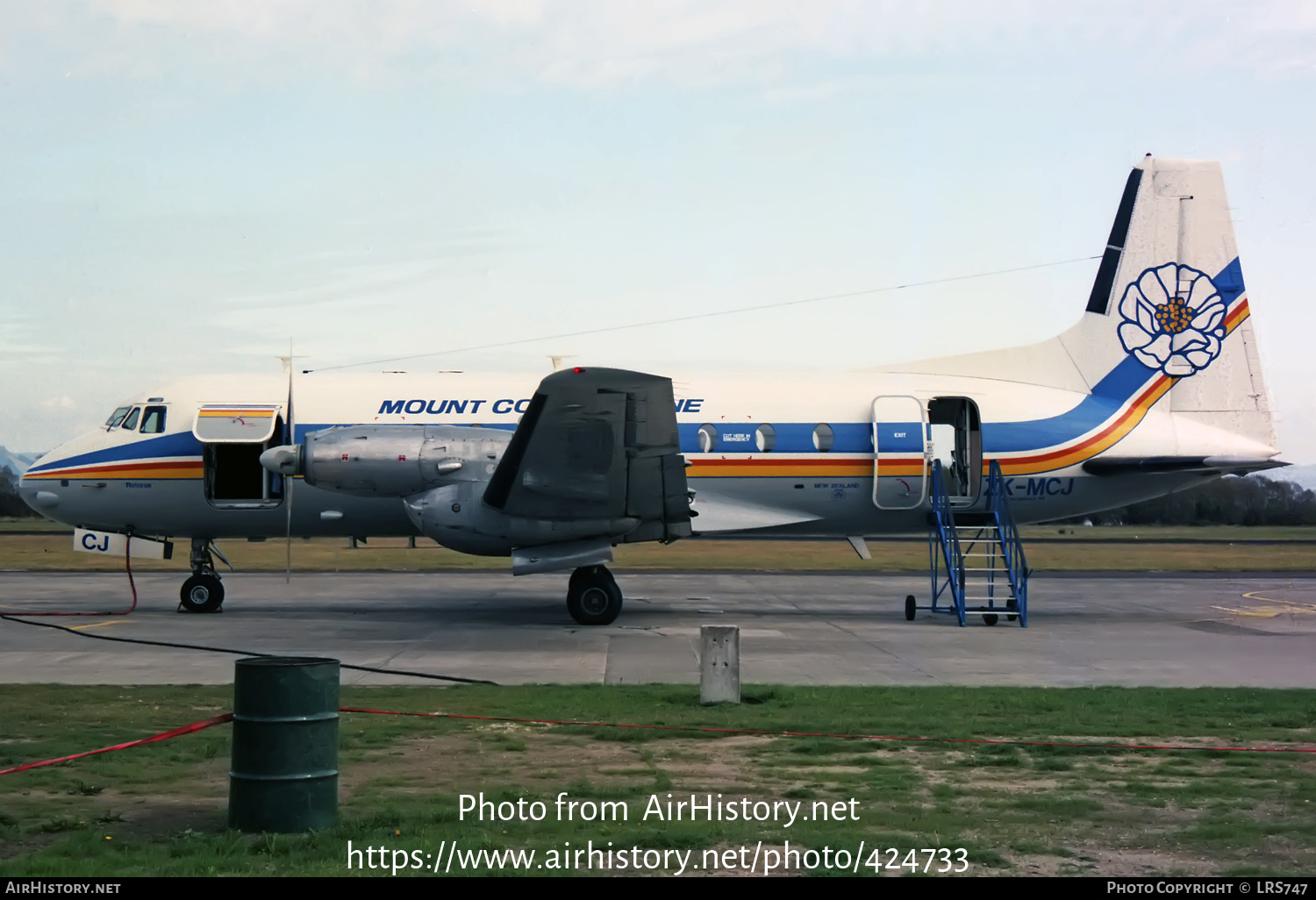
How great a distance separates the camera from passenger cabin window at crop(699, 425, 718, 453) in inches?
Result: 799

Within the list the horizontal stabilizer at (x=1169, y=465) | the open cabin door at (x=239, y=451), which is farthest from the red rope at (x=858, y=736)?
the horizontal stabilizer at (x=1169, y=465)

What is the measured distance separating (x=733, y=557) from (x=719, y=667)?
2811cm

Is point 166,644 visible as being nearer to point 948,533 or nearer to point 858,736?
point 858,736

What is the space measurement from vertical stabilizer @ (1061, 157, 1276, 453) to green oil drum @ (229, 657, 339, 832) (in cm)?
1875

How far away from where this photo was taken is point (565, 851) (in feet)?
20.1

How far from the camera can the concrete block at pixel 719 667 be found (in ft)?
36.1

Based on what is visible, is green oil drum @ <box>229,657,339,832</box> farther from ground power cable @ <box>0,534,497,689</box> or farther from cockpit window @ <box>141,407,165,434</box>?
cockpit window @ <box>141,407,165,434</box>

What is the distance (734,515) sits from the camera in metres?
20.1

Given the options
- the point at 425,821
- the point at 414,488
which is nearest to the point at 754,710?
the point at 425,821

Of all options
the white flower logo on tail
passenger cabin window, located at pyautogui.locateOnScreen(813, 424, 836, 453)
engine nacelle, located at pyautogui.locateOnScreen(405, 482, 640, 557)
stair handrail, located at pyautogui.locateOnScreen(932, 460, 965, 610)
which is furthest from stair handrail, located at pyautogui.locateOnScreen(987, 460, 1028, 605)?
engine nacelle, located at pyautogui.locateOnScreen(405, 482, 640, 557)

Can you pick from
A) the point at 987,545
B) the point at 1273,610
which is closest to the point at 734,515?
the point at 987,545

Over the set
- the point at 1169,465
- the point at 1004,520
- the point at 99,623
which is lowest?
the point at 99,623
